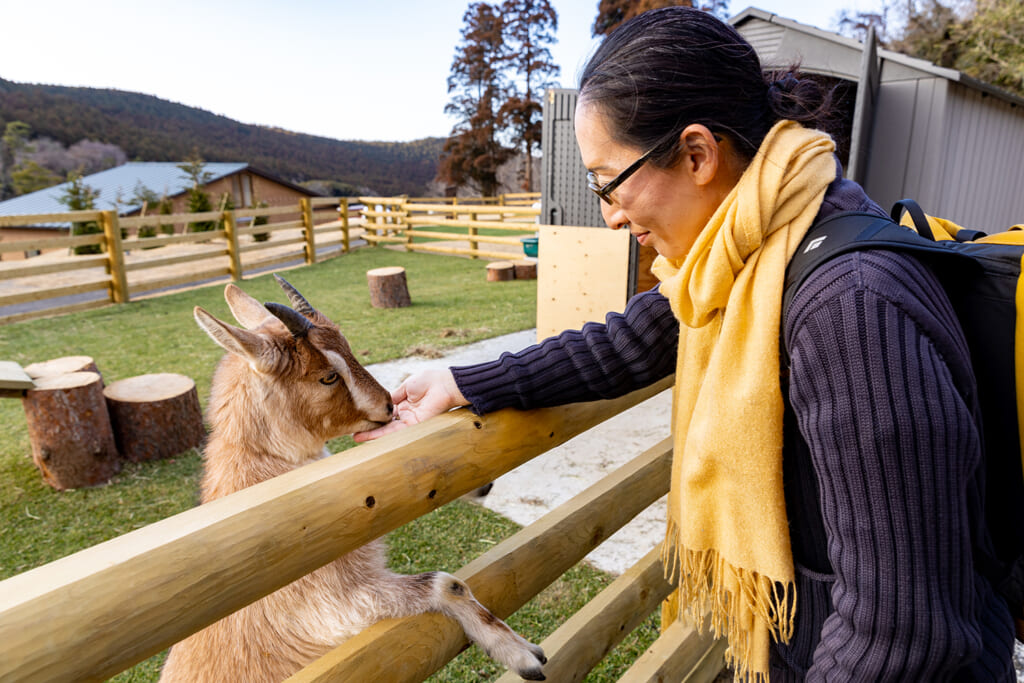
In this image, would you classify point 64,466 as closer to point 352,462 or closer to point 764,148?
point 352,462

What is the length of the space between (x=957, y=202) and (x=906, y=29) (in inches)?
694

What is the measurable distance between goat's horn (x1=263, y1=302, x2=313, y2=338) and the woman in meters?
0.75

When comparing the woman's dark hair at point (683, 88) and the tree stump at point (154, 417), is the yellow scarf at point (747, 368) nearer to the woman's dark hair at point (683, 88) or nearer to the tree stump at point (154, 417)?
the woman's dark hair at point (683, 88)

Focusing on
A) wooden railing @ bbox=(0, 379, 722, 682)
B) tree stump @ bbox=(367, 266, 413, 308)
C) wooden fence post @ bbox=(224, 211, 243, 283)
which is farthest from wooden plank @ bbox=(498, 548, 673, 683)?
wooden fence post @ bbox=(224, 211, 243, 283)

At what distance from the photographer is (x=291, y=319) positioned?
1.99 m

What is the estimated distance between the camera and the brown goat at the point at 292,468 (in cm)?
164

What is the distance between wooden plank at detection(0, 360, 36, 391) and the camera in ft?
13.4

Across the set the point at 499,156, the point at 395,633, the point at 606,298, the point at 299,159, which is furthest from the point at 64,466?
the point at 299,159

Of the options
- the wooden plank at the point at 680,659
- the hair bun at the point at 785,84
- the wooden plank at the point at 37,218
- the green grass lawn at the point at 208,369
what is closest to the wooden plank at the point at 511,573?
the wooden plank at the point at 680,659

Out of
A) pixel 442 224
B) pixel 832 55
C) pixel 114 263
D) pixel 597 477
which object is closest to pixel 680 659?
pixel 597 477

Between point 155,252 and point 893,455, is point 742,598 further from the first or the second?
point 155,252

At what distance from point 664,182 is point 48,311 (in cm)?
1227

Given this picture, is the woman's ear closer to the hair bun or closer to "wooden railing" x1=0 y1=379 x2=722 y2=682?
the hair bun

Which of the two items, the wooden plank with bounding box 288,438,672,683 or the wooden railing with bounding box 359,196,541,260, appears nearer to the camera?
the wooden plank with bounding box 288,438,672,683
